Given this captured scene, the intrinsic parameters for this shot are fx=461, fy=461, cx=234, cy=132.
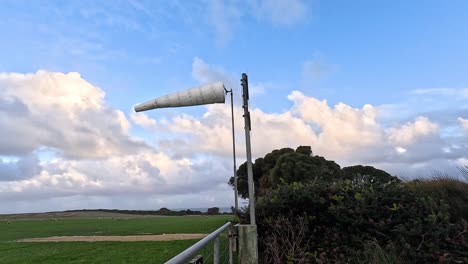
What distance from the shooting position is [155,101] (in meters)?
5.21

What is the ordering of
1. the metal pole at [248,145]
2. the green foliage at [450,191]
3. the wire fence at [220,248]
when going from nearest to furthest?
the wire fence at [220,248] < the metal pole at [248,145] < the green foliage at [450,191]

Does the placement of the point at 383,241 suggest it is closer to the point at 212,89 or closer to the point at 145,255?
the point at 212,89

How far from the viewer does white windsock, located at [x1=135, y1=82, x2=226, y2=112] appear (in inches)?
203

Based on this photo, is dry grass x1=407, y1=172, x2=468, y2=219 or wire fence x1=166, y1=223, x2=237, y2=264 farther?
dry grass x1=407, y1=172, x2=468, y2=219

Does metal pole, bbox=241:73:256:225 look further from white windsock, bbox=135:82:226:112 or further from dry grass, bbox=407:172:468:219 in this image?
dry grass, bbox=407:172:468:219

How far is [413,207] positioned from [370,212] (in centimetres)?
55

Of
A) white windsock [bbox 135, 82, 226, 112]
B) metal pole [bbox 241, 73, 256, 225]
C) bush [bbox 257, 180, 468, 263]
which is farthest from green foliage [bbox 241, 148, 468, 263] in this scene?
white windsock [bbox 135, 82, 226, 112]

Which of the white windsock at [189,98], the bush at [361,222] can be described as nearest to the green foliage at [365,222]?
the bush at [361,222]

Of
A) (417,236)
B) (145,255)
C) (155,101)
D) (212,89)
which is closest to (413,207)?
(417,236)

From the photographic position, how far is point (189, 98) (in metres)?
5.18

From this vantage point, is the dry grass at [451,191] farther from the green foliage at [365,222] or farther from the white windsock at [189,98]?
the white windsock at [189,98]

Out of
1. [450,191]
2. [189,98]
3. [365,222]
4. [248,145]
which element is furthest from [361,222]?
[189,98]

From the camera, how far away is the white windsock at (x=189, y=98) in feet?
17.0

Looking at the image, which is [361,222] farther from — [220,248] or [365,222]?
[220,248]
